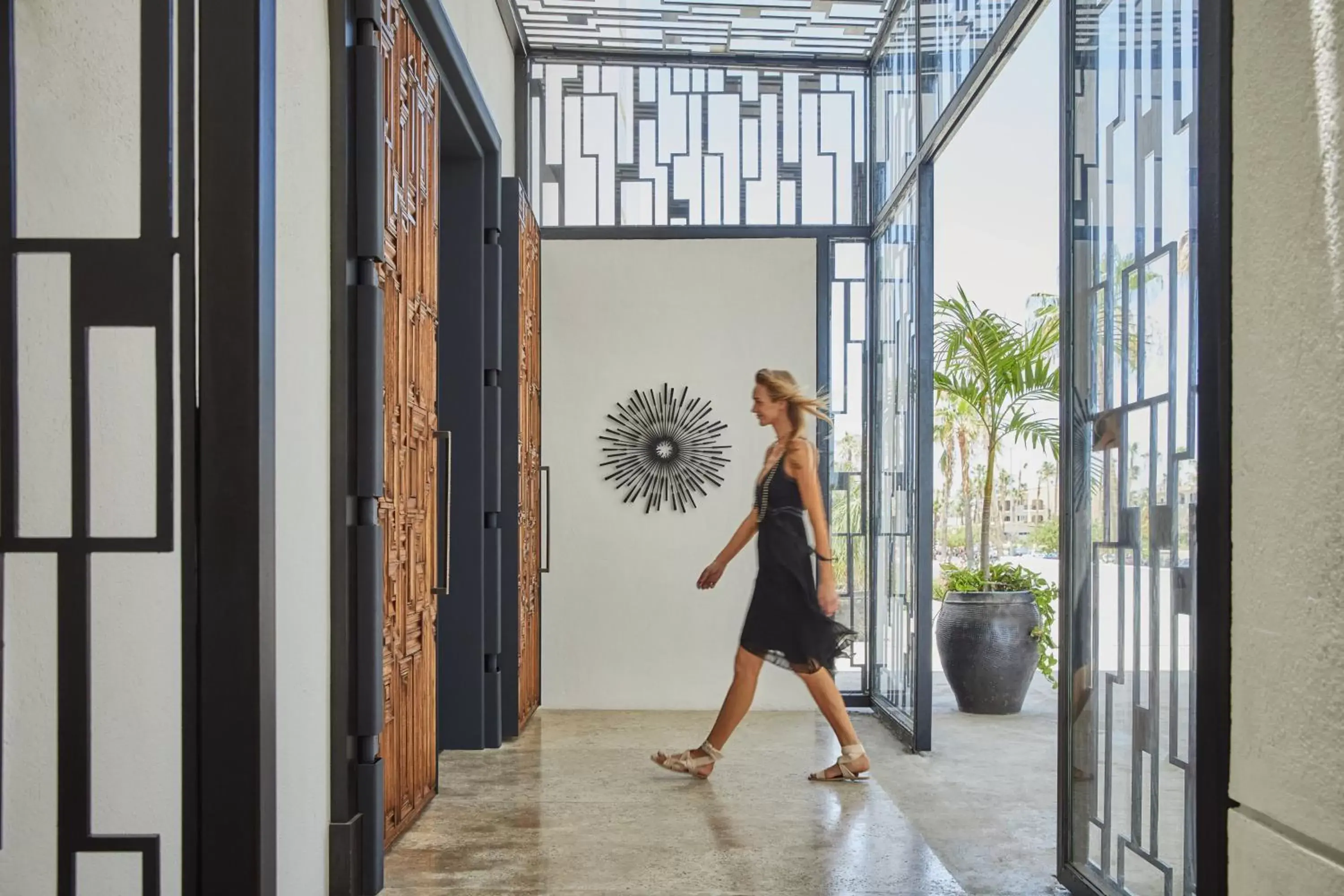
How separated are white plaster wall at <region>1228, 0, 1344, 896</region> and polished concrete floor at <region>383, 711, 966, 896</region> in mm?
2176

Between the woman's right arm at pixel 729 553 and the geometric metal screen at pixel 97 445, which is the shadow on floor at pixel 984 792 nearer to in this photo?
the woman's right arm at pixel 729 553

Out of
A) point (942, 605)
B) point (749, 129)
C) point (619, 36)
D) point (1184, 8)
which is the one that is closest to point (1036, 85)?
point (749, 129)

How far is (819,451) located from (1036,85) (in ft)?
10.5

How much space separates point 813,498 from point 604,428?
2.11 m

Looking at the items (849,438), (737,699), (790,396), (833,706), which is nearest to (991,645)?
(849,438)

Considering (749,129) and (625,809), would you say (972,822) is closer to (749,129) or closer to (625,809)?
(625,809)

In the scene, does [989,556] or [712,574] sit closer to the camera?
[712,574]

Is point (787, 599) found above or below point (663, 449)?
below

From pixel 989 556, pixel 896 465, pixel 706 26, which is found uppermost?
pixel 706 26

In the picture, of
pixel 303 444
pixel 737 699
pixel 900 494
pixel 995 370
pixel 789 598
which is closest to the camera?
pixel 303 444

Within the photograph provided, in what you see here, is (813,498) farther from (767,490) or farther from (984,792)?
(984,792)

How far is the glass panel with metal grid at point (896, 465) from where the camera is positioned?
5426mm

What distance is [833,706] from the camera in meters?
4.45

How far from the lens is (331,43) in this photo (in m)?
2.94
